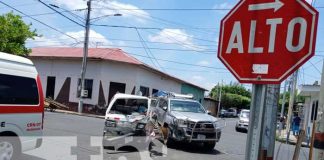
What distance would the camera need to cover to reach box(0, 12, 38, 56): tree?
85.8 ft

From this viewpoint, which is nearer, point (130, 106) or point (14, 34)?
point (130, 106)

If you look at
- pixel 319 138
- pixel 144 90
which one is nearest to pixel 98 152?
pixel 319 138

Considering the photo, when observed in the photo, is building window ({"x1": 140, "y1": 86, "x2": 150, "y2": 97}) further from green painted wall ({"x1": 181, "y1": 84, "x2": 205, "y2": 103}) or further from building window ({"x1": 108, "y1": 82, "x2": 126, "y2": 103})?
green painted wall ({"x1": 181, "y1": 84, "x2": 205, "y2": 103})

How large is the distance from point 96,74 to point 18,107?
2579 centimetres

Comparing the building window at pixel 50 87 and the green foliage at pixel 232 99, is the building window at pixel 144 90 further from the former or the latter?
the green foliage at pixel 232 99

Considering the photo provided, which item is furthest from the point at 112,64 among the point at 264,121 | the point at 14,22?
the point at 264,121

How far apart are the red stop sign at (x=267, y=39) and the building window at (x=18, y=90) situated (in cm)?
601

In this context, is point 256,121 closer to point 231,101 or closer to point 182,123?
point 182,123

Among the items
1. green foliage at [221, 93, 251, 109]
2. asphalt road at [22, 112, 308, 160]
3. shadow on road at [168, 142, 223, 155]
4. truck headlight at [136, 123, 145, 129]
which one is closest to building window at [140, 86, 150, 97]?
asphalt road at [22, 112, 308, 160]

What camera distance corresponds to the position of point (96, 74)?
34.2m

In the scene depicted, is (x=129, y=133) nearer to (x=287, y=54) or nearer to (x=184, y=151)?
(x=184, y=151)

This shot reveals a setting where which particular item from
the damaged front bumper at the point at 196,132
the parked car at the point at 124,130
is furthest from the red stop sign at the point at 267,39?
the damaged front bumper at the point at 196,132

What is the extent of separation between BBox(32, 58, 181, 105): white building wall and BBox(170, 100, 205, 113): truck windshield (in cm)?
1793

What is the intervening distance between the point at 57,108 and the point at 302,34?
1268 inches
